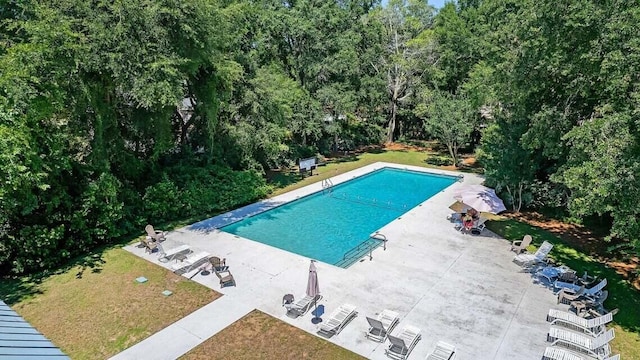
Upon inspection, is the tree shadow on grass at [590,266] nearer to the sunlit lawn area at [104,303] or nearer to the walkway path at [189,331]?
the walkway path at [189,331]

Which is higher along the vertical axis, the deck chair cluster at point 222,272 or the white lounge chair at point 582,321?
the deck chair cluster at point 222,272

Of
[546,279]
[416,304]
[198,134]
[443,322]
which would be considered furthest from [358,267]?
[198,134]

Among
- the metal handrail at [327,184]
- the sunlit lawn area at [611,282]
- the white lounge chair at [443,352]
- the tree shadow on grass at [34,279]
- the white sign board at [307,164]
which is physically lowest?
the sunlit lawn area at [611,282]

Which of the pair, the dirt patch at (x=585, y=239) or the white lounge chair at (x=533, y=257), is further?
the dirt patch at (x=585, y=239)

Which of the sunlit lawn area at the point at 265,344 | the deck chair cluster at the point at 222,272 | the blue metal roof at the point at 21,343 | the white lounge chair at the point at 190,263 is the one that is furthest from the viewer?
the white lounge chair at the point at 190,263

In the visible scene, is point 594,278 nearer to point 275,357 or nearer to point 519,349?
point 519,349

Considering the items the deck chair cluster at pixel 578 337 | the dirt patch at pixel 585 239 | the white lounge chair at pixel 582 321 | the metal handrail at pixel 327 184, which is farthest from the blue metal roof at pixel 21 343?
the metal handrail at pixel 327 184

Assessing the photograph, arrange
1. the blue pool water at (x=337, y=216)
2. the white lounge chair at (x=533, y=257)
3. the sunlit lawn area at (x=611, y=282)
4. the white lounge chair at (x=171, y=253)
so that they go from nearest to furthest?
the sunlit lawn area at (x=611, y=282), the white lounge chair at (x=533, y=257), the white lounge chair at (x=171, y=253), the blue pool water at (x=337, y=216)
